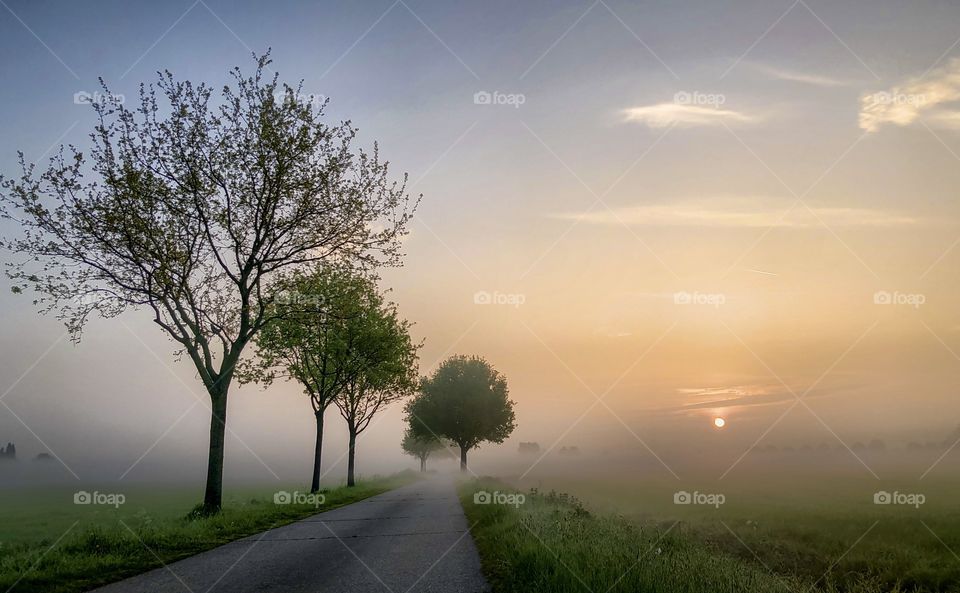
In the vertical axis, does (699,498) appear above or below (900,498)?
below

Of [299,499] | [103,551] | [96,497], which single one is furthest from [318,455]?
[103,551]

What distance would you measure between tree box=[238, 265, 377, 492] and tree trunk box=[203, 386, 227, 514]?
4134 millimetres

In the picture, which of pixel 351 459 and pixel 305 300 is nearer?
pixel 305 300

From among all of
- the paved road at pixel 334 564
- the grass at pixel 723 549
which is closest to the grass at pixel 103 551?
the paved road at pixel 334 564

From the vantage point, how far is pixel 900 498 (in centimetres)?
2552

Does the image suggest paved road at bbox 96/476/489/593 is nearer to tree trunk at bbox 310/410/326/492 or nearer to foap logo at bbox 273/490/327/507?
foap logo at bbox 273/490/327/507

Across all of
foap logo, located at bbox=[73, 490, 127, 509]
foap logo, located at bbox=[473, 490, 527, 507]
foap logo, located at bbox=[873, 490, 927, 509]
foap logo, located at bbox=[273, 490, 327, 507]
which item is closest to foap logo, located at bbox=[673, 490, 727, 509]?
foap logo, located at bbox=[873, 490, 927, 509]

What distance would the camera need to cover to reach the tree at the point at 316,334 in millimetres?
22531

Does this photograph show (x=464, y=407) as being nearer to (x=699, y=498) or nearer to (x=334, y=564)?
(x=699, y=498)

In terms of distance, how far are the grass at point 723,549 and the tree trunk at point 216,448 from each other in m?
9.92

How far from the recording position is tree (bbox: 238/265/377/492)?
22531mm

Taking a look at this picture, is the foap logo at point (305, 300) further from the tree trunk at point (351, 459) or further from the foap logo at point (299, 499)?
the tree trunk at point (351, 459)

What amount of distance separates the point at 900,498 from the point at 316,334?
34.4 m

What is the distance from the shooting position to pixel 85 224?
18.9 m
